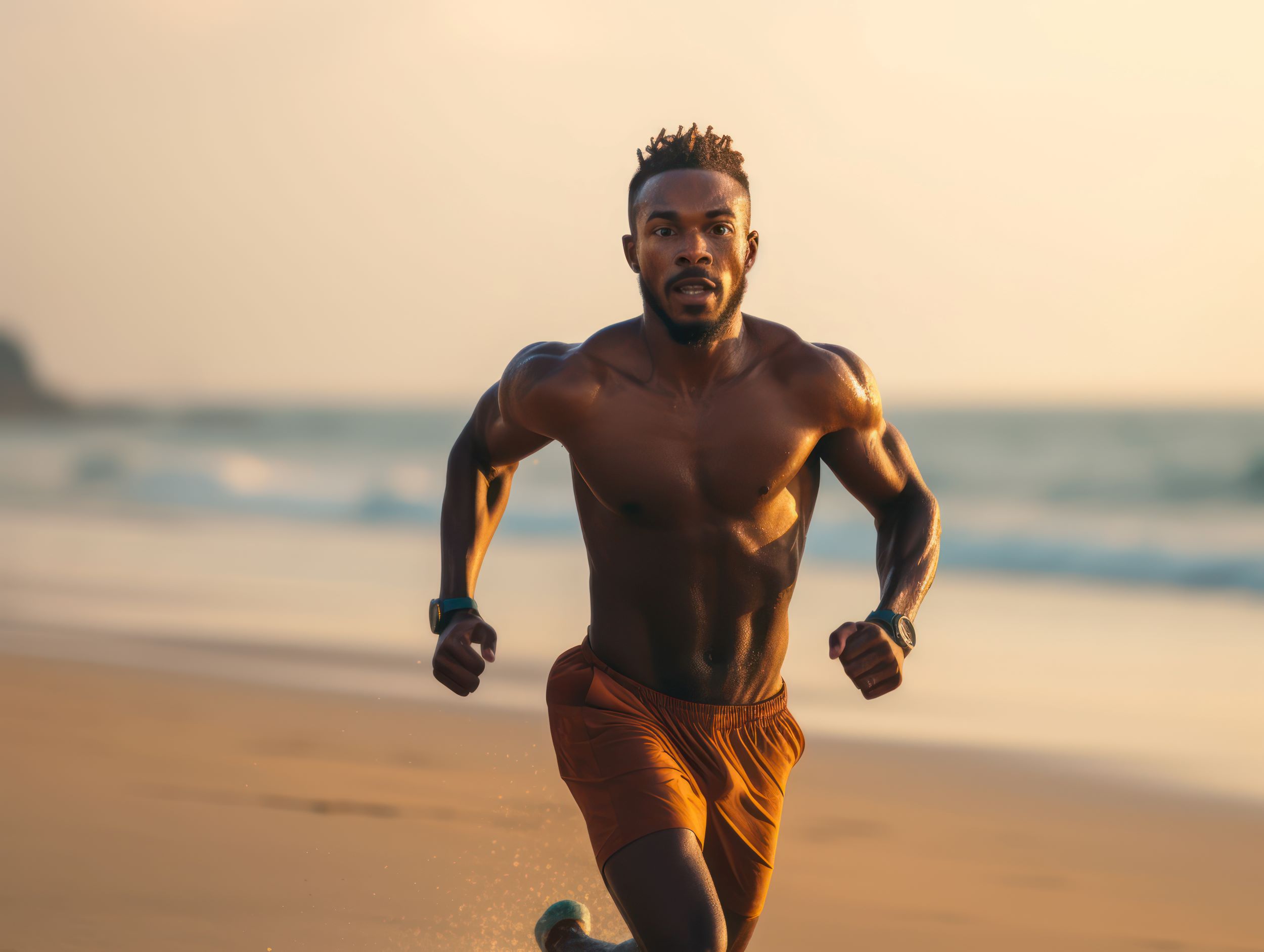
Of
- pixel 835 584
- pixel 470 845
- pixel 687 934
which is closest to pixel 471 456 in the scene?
pixel 687 934

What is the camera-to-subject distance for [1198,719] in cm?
893

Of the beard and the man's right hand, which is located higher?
the beard

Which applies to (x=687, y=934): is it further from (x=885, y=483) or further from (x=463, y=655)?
(x=885, y=483)

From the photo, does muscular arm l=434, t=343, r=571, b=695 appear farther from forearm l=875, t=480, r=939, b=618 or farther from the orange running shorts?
forearm l=875, t=480, r=939, b=618

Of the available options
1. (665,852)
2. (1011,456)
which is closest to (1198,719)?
(665,852)

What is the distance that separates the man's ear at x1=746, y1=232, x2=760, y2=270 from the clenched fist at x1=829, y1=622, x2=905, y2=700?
921mm

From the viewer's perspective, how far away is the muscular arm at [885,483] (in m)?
3.92

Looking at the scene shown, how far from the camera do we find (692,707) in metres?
3.94

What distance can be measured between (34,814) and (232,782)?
94cm

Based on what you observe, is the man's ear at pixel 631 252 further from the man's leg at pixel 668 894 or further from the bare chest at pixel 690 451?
the man's leg at pixel 668 894

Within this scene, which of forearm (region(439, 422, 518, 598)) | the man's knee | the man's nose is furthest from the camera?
forearm (region(439, 422, 518, 598))

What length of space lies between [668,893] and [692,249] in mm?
1386

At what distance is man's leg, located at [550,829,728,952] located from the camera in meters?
3.46

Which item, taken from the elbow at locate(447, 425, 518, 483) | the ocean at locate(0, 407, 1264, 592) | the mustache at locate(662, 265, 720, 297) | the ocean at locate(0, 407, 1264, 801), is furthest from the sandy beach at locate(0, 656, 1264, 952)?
the ocean at locate(0, 407, 1264, 592)
